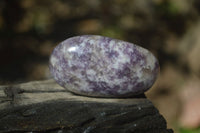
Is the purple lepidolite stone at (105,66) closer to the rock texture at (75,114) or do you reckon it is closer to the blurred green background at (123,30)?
the rock texture at (75,114)

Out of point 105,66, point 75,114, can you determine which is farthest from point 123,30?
point 75,114

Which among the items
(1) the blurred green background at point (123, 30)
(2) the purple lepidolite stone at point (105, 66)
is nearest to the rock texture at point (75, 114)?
(2) the purple lepidolite stone at point (105, 66)

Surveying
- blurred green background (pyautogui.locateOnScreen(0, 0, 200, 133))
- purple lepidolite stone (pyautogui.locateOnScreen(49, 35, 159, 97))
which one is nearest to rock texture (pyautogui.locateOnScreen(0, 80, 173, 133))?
purple lepidolite stone (pyautogui.locateOnScreen(49, 35, 159, 97))

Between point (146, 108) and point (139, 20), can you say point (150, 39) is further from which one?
point (146, 108)

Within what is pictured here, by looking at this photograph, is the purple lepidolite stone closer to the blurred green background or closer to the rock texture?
the rock texture

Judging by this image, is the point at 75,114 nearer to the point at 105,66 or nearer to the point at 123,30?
the point at 105,66

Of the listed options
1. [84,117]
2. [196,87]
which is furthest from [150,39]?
[84,117]
